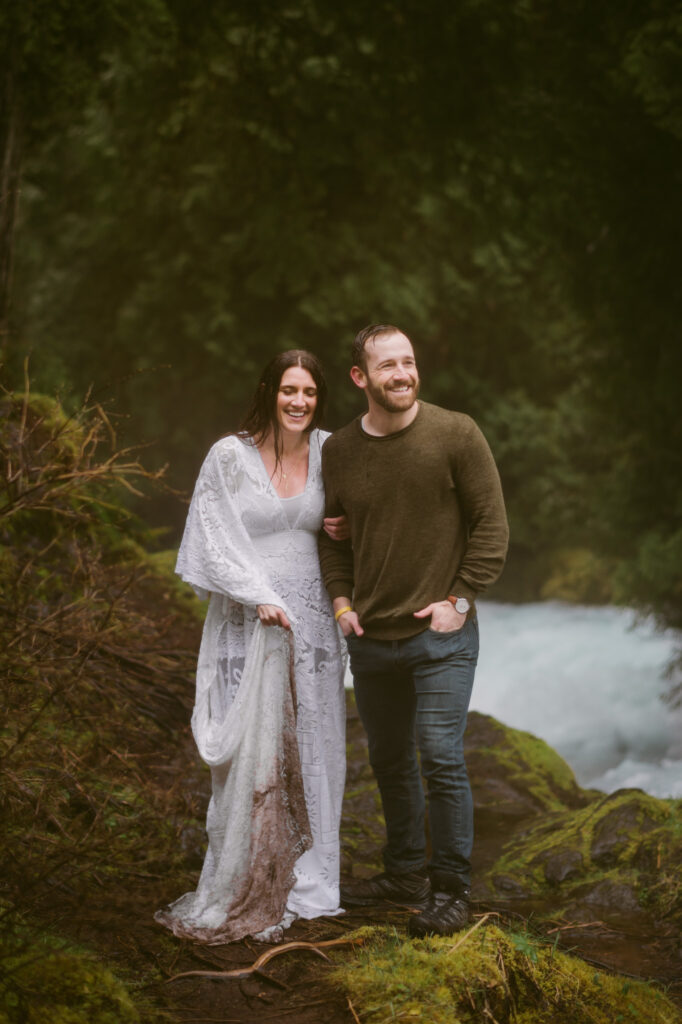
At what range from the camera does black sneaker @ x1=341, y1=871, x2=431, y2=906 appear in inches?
159

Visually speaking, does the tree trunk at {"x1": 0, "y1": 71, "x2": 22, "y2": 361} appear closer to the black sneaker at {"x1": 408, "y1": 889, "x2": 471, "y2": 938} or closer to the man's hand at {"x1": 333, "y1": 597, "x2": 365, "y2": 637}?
the man's hand at {"x1": 333, "y1": 597, "x2": 365, "y2": 637}

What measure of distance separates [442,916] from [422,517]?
4.57 ft

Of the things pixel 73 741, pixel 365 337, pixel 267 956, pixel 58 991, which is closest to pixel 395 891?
pixel 267 956

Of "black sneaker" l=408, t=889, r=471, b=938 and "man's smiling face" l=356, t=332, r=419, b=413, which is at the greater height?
"man's smiling face" l=356, t=332, r=419, b=413

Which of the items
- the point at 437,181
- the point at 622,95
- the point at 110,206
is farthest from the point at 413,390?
the point at 110,206

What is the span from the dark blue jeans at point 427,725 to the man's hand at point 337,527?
1.27 ft

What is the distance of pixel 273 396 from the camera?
12.9 ft

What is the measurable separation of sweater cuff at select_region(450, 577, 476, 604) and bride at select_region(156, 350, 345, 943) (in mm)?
509

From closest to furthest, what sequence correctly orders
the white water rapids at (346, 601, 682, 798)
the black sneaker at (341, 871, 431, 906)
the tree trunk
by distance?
1. the black sneaker at (341, 871, 431, 906)
2. the tree trunk
3. the white water rapids at (346, 601, 682, 798)

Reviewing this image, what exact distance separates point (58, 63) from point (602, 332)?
474cm

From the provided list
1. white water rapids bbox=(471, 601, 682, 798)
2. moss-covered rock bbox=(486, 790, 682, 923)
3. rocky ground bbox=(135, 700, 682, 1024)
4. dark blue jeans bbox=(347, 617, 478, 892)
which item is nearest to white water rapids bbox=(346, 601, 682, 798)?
white water rapids bbox=(471, 601, 682, 798)

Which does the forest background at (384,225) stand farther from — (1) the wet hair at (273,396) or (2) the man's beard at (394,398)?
(2) the man's beard at (394,398)

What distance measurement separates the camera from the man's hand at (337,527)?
394 cm

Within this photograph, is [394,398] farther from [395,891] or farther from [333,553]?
[395,891]
